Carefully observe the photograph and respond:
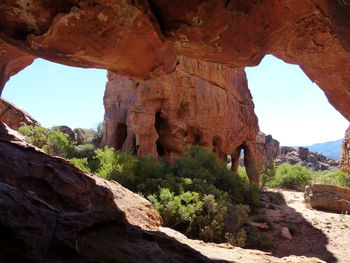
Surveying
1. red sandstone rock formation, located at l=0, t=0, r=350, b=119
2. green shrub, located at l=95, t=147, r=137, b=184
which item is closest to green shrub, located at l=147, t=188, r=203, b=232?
green shrub, located at l=95, t=147, r=137, b=184

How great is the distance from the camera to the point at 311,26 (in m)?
4.61

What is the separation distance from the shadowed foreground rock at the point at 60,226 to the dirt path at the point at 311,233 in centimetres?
559

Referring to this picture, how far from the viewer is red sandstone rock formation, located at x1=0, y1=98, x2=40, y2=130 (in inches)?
545

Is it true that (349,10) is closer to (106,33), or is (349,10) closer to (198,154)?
(106,33)

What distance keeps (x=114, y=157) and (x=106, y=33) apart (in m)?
9.24

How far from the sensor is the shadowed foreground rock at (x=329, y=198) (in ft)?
44.2

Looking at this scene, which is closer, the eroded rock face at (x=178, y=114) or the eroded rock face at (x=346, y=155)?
the eroded rock face at (x=346, y=155)

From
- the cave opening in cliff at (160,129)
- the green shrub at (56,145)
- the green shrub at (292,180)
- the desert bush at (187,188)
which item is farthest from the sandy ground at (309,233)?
the green shrub at (292,180)

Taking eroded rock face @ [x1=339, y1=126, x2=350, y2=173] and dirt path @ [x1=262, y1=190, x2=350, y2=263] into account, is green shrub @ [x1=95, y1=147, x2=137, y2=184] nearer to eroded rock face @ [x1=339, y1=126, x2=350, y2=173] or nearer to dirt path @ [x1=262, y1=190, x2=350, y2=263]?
dirt path @ [x1=262, y1=190, x2=350, y2=263]

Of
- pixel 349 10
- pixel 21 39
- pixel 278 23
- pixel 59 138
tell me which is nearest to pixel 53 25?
pixel 21 39

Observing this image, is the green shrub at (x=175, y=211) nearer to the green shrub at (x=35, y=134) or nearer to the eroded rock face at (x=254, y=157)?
the green shrub at (x=35, y=134)

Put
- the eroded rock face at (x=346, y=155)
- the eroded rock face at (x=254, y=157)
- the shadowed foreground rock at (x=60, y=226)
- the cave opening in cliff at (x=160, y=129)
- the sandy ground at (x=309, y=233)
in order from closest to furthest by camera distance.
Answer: the shadowed foreground rock at (x=60, y=226)
the sandy ground at (x=309, y=233)
the eroded rock face at (x=346, y=155)
the cave opening in cliff at (x=160, y=129)
the eroded rock face at (x=254, y=157)

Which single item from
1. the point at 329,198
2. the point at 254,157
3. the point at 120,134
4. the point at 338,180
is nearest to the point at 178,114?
the point at 120,134

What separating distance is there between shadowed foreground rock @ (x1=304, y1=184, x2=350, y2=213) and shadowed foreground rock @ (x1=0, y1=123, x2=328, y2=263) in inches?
422
